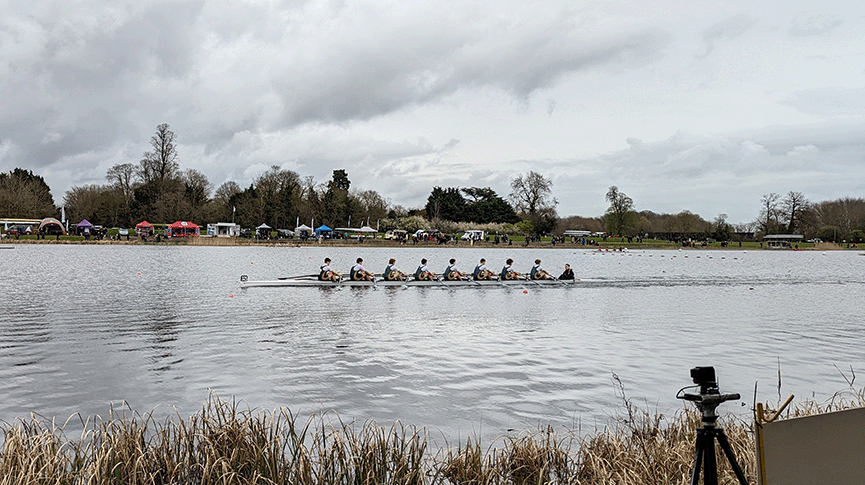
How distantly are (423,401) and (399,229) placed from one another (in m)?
84.3

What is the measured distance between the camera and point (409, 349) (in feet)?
44.5

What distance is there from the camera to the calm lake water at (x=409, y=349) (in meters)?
9.27

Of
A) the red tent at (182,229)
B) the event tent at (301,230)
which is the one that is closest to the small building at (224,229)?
the red tent at (182,229)

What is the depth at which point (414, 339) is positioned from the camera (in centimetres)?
1488

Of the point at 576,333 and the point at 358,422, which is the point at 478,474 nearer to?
the point at 358,422

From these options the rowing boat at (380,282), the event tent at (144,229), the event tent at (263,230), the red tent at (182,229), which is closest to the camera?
the rowing boat at (380,282)

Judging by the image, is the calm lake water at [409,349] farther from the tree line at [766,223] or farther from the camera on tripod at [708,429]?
the tree line at [766,223]

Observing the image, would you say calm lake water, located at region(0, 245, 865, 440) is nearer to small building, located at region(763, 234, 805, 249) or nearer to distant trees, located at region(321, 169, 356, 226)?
distant trees, located at region(321, 169, 356, 226)

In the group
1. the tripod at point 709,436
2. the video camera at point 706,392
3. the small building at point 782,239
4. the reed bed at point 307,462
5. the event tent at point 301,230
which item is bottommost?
the reed bed at point 307,462

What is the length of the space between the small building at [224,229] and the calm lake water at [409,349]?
54.0 metres

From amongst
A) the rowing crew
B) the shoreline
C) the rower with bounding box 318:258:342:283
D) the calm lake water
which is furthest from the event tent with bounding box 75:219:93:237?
the rowing crew

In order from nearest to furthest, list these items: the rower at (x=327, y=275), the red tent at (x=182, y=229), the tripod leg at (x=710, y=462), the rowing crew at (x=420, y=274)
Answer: the tripod leg at (x=710, y=462), the rower at (x=327, y=275), the rowing crew at (x=420, y=274), the red tent at (x=182, y=229)

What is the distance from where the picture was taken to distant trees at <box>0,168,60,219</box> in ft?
243

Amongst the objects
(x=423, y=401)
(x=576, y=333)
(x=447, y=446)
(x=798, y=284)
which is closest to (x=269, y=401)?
(x=423, y=401)
